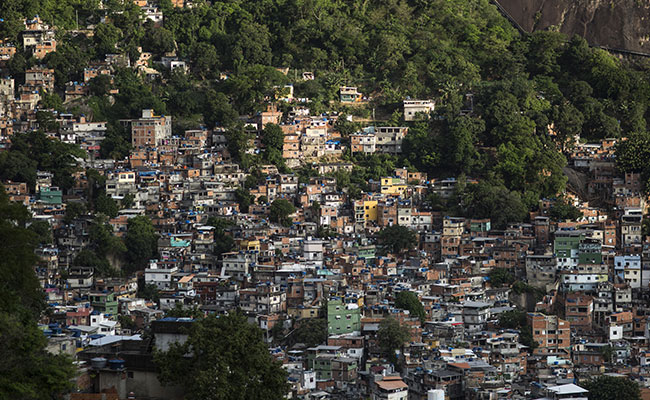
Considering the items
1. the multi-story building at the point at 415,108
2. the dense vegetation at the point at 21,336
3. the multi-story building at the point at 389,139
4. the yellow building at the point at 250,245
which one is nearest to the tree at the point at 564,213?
the multi-story building at the point at 389,139

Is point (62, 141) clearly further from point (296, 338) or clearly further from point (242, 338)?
point (242, 338)

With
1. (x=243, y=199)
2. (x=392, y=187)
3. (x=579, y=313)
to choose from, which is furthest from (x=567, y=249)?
(x=243, y=199)

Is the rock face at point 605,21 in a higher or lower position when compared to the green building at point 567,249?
higher

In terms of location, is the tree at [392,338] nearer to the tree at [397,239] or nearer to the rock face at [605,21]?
the tree at [397,239]

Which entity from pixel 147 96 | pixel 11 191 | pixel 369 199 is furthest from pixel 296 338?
pixel 147 96

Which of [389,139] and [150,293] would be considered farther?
[389,139]

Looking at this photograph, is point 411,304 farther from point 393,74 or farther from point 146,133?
point 393,74
